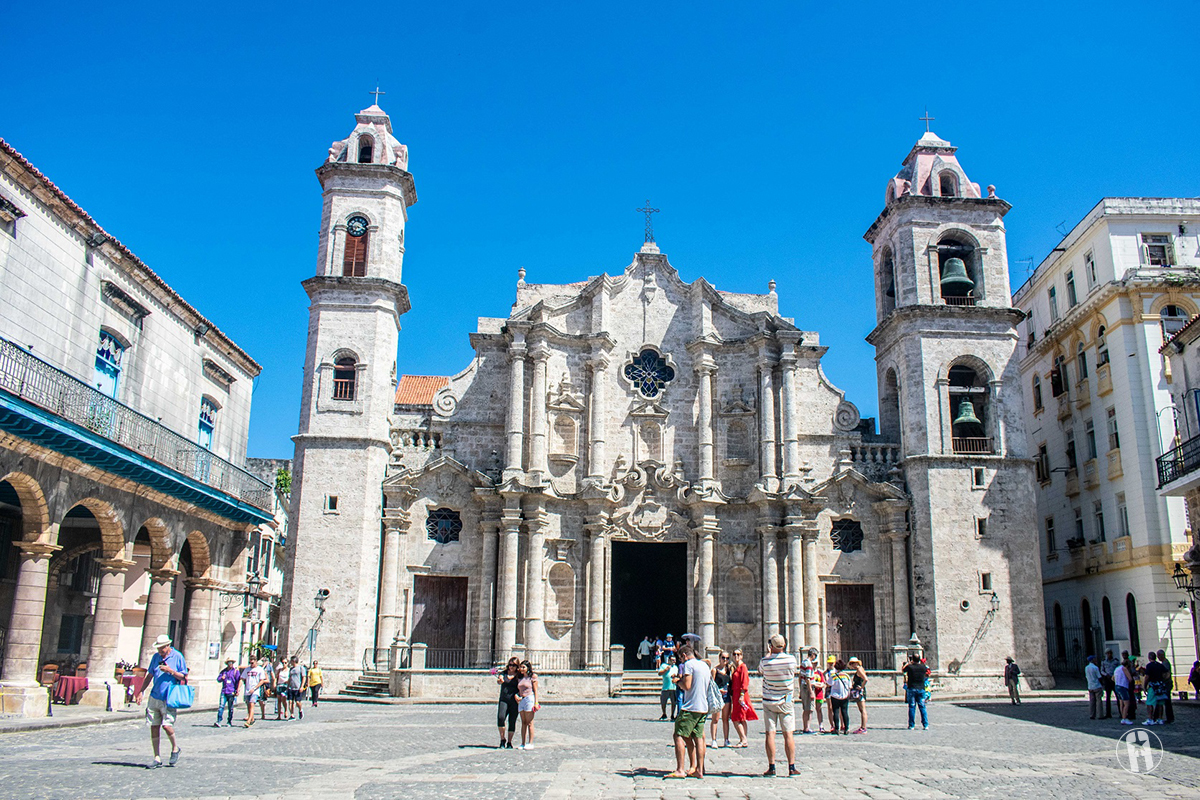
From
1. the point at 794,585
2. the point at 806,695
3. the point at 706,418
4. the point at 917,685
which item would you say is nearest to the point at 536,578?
the point at 706,418

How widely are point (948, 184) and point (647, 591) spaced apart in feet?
56.0

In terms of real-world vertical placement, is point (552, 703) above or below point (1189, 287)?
below

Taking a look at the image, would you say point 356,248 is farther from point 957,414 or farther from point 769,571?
point 957,414

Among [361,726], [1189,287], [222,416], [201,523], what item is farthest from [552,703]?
[1189,287]

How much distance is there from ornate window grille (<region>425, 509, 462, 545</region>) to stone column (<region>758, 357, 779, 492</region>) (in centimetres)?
964

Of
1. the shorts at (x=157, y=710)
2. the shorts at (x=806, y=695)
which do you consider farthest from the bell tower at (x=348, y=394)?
the shorts at (x=157, y=710)

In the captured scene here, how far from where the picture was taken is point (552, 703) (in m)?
25.3

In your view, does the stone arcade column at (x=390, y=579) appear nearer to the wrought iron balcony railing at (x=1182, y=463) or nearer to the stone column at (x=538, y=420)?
the stone column at (x=538, y=420)

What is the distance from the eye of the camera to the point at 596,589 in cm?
2952

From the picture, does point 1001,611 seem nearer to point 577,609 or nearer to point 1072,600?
point 1072,600

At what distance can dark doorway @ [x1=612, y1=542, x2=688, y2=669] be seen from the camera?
31516 mm

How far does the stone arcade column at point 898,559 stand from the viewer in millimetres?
29469

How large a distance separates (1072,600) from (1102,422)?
651 centimetres

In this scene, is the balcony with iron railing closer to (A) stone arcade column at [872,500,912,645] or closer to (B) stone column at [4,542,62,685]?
(A) stone arcade column at [872,500,912,645]
